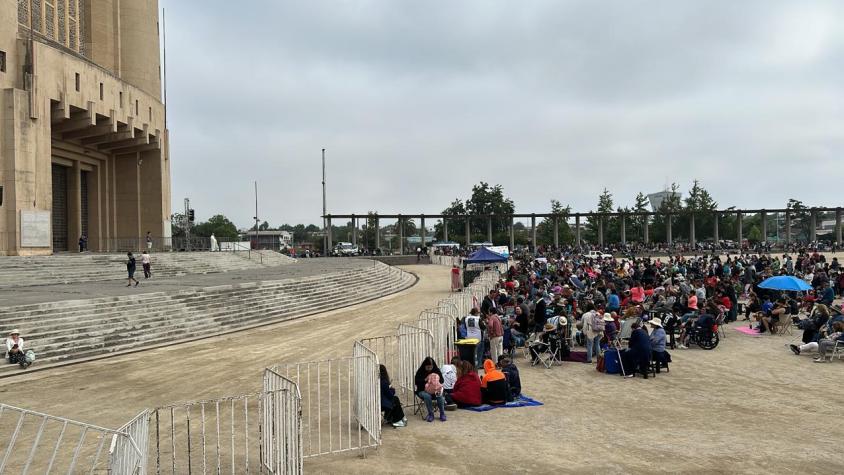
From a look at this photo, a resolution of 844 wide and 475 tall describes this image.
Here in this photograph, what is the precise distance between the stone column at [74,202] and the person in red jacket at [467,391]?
34.7 m

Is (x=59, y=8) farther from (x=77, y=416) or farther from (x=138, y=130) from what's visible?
(x=77, y=416)

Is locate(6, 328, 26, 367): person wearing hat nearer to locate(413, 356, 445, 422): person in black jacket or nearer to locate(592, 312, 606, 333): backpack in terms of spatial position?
locate(413, 356, 445, 422): person in black jacket

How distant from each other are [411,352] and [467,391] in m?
1.09

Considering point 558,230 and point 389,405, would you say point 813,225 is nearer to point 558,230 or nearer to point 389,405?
point 558,230

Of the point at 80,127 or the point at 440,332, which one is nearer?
the point at 440,332

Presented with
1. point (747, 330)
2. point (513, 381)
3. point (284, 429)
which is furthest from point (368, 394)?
point (747, 330)

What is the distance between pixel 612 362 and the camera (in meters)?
11.3

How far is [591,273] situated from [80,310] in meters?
20.0

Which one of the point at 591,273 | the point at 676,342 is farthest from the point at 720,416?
the point at 591,273

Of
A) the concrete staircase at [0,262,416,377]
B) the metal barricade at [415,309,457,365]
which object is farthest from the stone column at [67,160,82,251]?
the metal barricade at [415,309,457,365]

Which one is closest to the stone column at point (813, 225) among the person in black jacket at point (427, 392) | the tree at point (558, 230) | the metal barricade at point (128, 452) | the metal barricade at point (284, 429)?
the tree at point (558, 230)

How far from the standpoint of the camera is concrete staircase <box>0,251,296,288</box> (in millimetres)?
22422

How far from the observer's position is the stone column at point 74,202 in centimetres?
3641

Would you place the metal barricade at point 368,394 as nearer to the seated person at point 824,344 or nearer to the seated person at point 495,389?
the seated person at point 495,389
